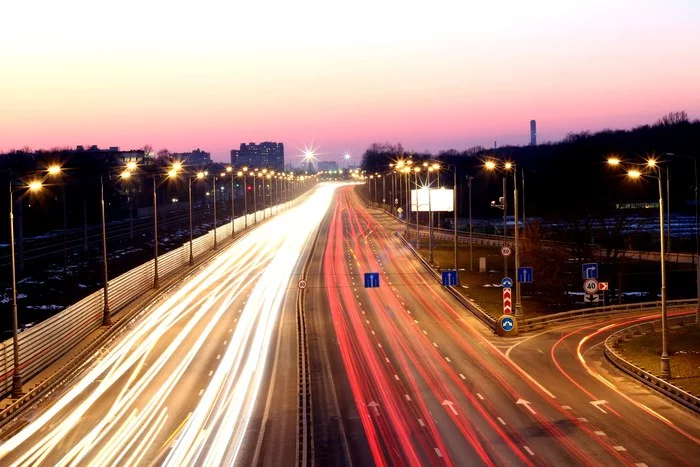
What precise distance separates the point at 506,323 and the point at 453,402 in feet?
52.5

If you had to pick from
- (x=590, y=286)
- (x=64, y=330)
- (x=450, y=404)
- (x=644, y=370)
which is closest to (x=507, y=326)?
(x=590, y=286)

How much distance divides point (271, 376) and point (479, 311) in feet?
67.0

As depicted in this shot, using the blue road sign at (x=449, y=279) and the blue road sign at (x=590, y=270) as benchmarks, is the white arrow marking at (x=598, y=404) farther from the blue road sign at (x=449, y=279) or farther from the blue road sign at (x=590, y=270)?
the blue road sign at (x=449, y=279)

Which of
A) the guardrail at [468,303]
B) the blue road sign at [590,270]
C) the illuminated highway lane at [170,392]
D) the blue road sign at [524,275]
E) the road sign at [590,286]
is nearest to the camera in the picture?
the illuminated highway lane at [170,392]

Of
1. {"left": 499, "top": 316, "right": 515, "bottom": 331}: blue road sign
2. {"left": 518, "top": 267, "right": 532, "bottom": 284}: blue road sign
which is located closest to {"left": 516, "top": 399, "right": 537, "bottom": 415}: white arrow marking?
{"left": 499, "top": 316, "right": 515, "bottom": 331}: blue road sign

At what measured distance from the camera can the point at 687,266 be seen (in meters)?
80.0

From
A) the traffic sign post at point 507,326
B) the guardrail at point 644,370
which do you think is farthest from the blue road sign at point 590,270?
the traffic sign post at point 507,326

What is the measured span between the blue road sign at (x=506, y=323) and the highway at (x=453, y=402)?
85 cm

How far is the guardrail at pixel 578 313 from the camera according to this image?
50.2m

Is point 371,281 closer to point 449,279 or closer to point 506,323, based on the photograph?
point 449,279

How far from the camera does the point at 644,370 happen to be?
3725cm

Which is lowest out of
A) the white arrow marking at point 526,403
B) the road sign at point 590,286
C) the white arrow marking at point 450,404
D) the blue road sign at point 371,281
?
the white arrow marking at point 526,403

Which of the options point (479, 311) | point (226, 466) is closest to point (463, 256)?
point (479, 311)

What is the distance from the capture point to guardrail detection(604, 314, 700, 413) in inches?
1233
